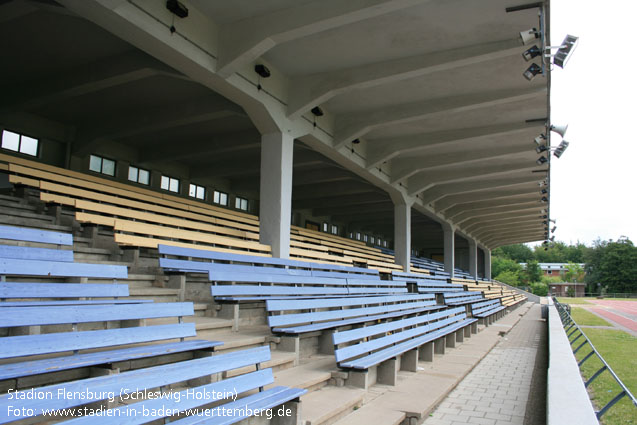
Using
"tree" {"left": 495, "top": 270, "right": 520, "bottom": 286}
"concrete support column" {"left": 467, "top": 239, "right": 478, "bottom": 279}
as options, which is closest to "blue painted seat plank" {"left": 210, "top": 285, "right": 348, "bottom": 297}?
"concrete support column" {"left": 467, "top": 239, "right": 478, "bottom": 279}

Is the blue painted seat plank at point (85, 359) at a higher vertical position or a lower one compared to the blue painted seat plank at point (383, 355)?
higher

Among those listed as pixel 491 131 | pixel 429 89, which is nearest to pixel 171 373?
pixel 429 89

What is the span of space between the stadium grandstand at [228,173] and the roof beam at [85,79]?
4cm

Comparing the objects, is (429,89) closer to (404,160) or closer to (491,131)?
(491,131)

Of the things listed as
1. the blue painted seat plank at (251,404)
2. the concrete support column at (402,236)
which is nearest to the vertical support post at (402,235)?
the concrete support column at (402,236)

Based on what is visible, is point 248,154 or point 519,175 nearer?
point 248,154

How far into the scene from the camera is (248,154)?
15.7 metres

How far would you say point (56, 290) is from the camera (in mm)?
3549

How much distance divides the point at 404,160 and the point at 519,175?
527 cm

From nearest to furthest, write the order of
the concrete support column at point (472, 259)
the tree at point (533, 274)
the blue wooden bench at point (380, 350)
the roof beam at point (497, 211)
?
the blue wooden bench at point (380, 350) → the roof beam at point (497, 211) → the concrete support column at point (472, 259) → the tree at point (533, 274)

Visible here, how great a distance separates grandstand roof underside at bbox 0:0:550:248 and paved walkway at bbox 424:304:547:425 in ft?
17.0

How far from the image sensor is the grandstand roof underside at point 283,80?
281 inches

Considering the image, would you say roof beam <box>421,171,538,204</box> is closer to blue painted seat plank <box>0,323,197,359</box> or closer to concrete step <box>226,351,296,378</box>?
concrete step <box>226,351,296,378</box>

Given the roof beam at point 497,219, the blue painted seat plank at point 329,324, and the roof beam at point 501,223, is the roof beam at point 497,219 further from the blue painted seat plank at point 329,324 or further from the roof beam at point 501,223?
the blue painted seat plank at point 329,324
